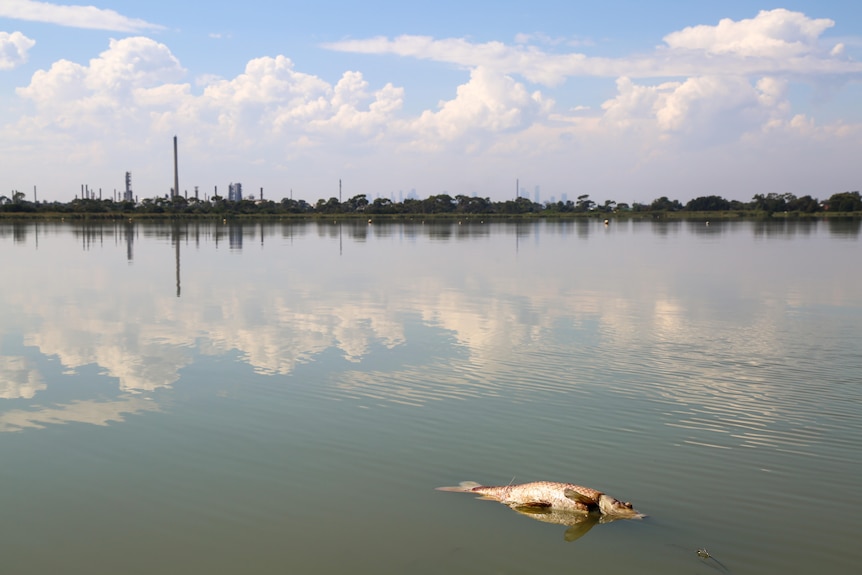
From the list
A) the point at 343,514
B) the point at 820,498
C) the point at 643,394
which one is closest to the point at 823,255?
the point at 643,394

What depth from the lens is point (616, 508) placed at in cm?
776

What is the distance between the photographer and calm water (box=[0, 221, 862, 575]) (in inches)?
287

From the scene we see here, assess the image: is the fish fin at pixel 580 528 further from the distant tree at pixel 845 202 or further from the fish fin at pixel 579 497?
the distant tree at pixel 845 202

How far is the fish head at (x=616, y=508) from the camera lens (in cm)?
773

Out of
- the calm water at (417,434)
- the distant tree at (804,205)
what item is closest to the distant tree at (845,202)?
the distant tree at (804,205)

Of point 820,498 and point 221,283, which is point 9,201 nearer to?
point 221,283

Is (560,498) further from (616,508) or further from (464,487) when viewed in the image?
(464,487)

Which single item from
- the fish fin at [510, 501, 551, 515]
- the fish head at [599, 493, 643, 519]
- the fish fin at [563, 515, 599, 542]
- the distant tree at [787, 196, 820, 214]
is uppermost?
the distant tree at [787, 196, 820, 214]

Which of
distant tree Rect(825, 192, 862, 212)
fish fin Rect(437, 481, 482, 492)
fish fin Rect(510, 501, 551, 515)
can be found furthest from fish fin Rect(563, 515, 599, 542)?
distant tree Rect(825, 192, 862, 212)

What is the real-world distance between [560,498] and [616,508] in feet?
1.94

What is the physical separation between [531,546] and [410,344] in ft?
33.2

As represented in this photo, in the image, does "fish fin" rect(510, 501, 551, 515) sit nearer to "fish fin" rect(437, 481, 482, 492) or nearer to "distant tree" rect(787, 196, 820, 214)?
"fish fin" rect(437, 481, 482, 492)

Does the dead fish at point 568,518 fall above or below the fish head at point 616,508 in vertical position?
below

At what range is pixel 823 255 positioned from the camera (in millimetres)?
46469
